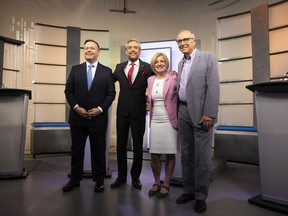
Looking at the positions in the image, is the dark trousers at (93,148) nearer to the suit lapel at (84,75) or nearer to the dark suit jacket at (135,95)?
the dark suit jacket at (135,95)

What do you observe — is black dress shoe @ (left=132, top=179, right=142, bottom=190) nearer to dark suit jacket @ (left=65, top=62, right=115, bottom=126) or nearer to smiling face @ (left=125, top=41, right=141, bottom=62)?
dark suit jacket @ (left=65, top=62, right=115, bottom=126)

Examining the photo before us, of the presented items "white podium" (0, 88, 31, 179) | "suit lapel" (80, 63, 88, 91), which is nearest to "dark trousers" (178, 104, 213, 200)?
"suit lapel" (80, 63, 88, 91)

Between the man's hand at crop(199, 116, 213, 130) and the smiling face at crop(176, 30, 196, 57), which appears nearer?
the man's hand at crop(199, 116, 213, 130)

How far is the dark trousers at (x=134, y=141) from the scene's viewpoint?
2438 mm

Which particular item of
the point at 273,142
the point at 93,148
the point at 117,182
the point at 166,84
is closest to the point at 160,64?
the point at 166,84

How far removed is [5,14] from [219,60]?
12.6ft

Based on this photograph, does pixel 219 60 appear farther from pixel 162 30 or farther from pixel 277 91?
pixel 277 91

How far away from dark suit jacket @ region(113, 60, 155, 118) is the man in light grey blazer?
504 millimetres

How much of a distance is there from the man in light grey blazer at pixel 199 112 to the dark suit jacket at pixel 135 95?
50 centimetres

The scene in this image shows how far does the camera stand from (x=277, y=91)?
1896 mm

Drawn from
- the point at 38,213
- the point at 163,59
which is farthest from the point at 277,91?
the point at 38,213

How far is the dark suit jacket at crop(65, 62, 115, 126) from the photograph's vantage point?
7.72 ft

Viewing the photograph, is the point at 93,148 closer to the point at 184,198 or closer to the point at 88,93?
the point at 88,93

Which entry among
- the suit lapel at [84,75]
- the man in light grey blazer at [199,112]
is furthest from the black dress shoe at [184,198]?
the suit lapel at [84,75]
